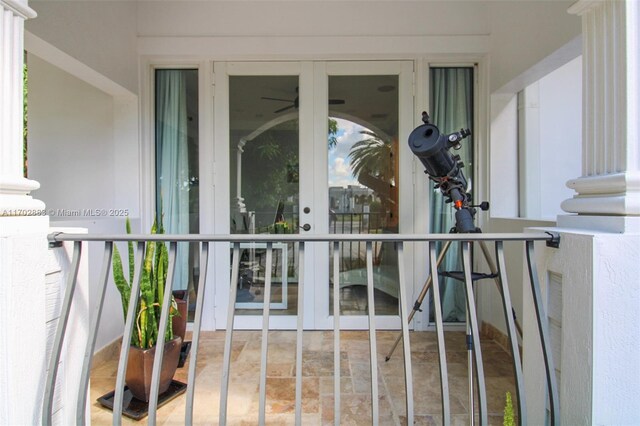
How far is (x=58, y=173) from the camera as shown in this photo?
2516 millimetres

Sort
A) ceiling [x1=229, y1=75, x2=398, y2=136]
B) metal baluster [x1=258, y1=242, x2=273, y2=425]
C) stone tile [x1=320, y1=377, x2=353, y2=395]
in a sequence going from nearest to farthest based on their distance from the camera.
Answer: metal baluster [x1=258, y1=242, x2=273, y2=425], stone tile [x1=320, y1=377, x2=353, y2=395], ceiling [x1=229, y1=75, x2=398, y2=136]

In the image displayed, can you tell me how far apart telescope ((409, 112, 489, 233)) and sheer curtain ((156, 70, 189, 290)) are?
2120mm

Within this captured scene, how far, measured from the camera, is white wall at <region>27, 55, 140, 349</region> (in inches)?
94.5

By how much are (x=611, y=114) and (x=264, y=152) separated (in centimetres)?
234

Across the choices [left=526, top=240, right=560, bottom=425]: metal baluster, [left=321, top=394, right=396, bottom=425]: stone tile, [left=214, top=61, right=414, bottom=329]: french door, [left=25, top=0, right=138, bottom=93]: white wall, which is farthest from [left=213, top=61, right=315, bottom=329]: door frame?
[left=526, top=240, right=560, bottom=425]: metal baluster

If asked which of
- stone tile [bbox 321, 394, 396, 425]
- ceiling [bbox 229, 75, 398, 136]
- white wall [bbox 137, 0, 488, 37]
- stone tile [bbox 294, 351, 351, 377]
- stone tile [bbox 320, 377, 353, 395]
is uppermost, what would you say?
white wall [bbox 137, 0, 488, 37]

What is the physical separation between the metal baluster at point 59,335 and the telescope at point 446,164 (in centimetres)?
171

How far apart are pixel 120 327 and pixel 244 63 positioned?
8.29 feet

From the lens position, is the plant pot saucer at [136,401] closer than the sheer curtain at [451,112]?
Yes

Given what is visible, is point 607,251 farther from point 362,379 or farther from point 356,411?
point 362,379

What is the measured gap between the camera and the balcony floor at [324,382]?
1.70 metres

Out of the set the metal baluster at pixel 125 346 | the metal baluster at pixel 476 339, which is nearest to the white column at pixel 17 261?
the metal baluster at pixel 125 346

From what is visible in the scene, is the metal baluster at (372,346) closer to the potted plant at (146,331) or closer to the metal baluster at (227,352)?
the metal baluster at (227,352)

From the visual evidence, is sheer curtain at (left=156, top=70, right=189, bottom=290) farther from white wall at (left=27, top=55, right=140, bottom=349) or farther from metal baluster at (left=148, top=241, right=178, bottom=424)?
metal baluster at (left=148, top=241, right=178, bottom=424)
